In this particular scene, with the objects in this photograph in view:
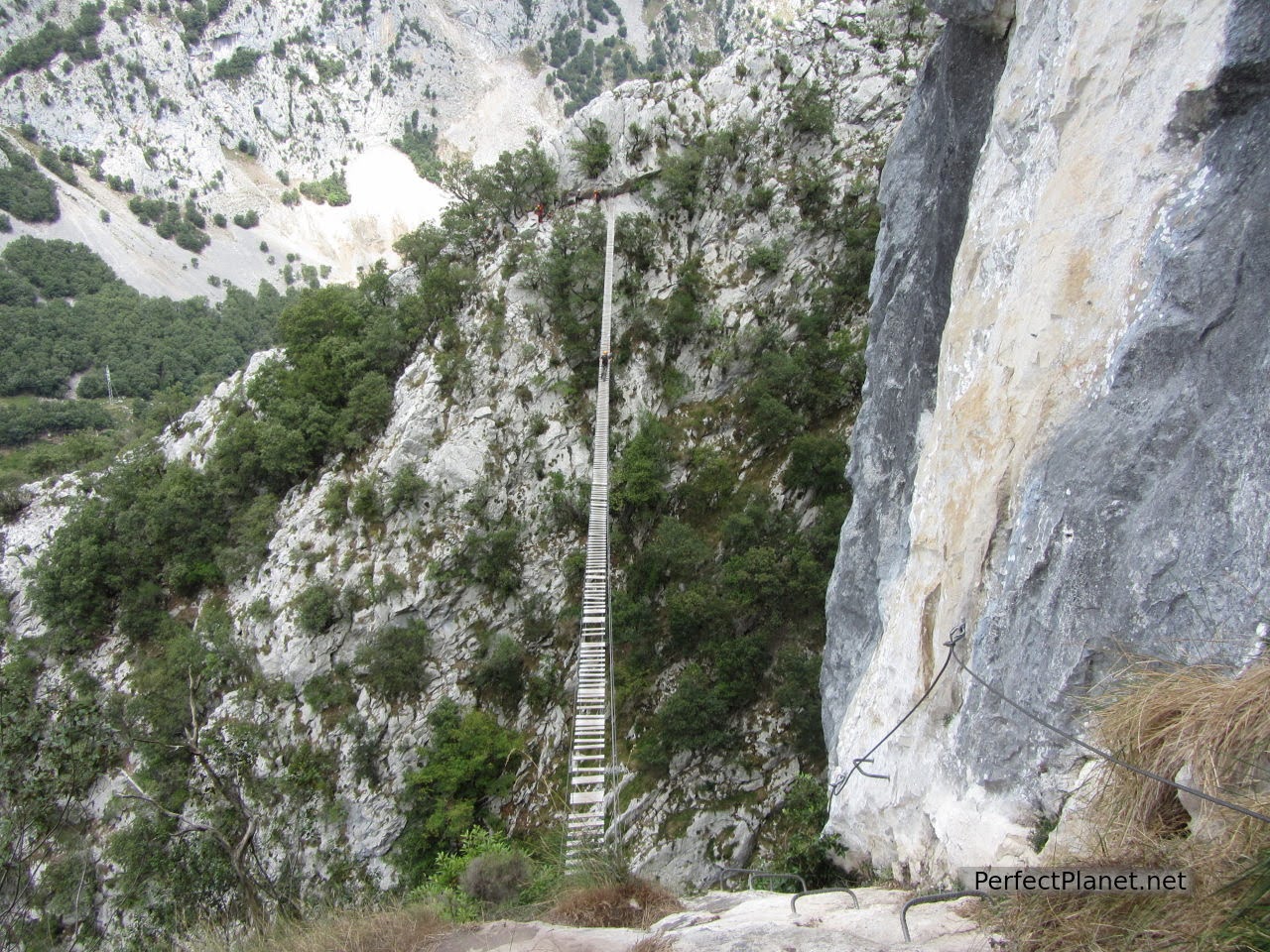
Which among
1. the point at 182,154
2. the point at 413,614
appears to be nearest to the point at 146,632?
the point at 413,614

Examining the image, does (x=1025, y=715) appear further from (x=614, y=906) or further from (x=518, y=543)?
(x=518, y=543)

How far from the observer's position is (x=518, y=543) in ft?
77.8

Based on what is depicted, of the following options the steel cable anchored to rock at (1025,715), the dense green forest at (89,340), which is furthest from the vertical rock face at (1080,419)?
the dense green forest at (89,340)

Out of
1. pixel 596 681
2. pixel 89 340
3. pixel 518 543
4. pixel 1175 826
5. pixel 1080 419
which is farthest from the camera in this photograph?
pixel 89 340

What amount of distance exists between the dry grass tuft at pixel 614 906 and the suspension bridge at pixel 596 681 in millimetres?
5709

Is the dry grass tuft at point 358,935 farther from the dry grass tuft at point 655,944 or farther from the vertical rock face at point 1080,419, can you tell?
the vertical rock face at point 1080,419

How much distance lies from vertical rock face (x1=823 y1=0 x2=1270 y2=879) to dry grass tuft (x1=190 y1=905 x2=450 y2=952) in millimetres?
4917

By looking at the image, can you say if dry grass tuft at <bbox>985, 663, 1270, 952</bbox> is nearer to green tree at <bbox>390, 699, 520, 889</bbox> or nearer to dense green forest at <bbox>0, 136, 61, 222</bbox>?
green tree at <bbox>390, 699, 520, 889</bbox>

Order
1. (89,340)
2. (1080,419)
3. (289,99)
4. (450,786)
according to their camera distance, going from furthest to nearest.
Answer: (289,99) < (89,340) < (450,786) < (1080,419)

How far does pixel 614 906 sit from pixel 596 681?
12880 millimetres

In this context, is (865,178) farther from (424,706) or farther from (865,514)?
(424,706)

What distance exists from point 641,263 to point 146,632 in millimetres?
26218

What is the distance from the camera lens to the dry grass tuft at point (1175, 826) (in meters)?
3.04

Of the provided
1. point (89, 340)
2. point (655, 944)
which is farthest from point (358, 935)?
point (89, 340)
